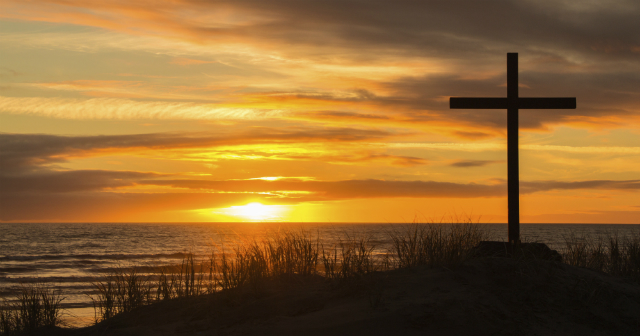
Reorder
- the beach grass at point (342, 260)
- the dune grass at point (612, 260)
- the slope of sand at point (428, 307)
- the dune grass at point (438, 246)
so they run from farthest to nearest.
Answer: the dune grass at point (612, 260)
the beach grass at point (342, 260)
the dune grass at point (438, 246)
the slope of sand at point (428, 307)

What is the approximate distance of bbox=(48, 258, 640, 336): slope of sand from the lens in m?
5.05

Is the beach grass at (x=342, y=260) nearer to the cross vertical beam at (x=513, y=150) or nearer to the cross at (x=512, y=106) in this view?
the cross vertical beam at (x=513, y=150)

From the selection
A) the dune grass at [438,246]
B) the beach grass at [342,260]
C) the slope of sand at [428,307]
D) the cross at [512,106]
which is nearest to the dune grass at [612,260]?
the beach grass at [342,260]

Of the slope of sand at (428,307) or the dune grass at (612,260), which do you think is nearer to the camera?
the slope of sand at (428,307)

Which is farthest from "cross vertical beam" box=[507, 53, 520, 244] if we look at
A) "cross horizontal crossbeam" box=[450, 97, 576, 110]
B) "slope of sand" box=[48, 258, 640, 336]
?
"slope of sand" box=[48, 258, 640, 336]

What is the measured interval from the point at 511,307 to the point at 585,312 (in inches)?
33.2

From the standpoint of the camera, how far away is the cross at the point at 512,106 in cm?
825

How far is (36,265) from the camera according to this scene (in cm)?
2745

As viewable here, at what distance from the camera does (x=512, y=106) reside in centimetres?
846

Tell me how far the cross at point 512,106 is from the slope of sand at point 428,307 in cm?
176

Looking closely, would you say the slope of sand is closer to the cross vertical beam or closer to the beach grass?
the beach grass

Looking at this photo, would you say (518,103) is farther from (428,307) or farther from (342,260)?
(428,307)

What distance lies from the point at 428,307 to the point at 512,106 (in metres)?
4.64

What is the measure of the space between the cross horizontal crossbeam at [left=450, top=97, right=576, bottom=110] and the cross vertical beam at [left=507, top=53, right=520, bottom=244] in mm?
123
